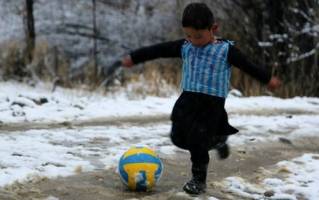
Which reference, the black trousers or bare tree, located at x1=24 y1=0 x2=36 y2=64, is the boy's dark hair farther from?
bare tree, located at x1=24 y1=0 x2=36 y2=64

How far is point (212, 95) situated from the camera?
199 inches

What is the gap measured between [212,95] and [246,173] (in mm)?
1263

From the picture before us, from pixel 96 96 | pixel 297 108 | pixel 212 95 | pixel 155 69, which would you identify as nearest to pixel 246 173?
pixel 212 95

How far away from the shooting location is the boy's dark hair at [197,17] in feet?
15.7

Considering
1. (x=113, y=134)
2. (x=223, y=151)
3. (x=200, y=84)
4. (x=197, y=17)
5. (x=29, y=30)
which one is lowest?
Answer: (x=113, y=134)

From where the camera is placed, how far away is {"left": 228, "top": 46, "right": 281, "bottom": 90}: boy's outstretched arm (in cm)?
486

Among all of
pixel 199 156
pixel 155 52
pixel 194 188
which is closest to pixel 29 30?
pixel 155 52

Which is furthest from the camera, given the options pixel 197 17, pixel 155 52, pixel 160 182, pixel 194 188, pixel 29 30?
pixel 29 30

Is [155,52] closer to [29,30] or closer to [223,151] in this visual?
[223,151]

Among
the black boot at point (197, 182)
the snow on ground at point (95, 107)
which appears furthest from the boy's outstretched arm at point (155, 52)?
the snow on ground at point (95, 107)

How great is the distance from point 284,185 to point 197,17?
1.69 metres

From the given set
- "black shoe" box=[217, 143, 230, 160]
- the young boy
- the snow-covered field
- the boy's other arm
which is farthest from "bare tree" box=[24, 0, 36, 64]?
the boy's other arm

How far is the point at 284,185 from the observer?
5.53 metres

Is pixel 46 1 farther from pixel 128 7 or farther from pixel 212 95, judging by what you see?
pixel 212 95
